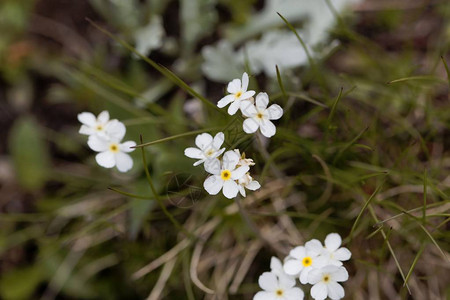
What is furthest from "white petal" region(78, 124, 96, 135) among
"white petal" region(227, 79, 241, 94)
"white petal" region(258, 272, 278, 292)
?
"white petal" region(258, 272, 278, 292)

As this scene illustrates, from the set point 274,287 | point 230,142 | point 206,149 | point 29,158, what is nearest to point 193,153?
point 206,149

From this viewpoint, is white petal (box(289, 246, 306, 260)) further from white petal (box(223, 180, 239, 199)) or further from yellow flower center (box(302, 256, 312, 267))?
white petal (box(223, 180, 239, 199))

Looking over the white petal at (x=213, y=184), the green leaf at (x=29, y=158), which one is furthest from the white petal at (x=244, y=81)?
the green leaf at (x=29, y=158)

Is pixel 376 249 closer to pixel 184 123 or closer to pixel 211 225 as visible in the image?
pixel 211 225

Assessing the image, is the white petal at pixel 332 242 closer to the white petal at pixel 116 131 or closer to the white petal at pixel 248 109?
the white petal at pixel 248 109

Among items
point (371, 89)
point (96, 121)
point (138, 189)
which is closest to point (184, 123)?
point (138, 189)

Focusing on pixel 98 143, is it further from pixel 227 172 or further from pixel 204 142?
pixel 227 172
